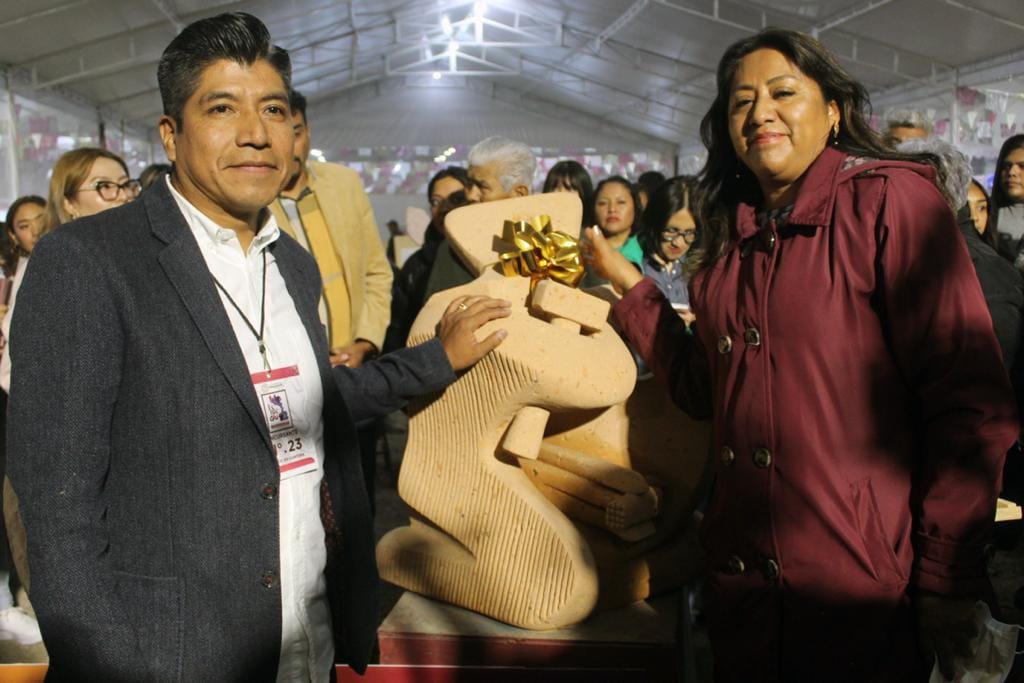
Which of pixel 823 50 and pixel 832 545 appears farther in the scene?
pixel 823 50

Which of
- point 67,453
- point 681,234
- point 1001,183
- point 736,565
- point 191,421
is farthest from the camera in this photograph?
point 1001,183

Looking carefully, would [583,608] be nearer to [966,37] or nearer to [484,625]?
[484,625]

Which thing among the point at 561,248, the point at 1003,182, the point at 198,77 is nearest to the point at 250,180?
the point at 198,77

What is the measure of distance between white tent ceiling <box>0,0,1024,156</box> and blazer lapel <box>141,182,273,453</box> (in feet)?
24.6

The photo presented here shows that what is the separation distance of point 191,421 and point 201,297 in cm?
19

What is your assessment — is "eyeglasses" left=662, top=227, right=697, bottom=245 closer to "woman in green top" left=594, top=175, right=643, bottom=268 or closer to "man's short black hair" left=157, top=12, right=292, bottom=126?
"woman in green top" left=594, top=175, right=643, bottom=268

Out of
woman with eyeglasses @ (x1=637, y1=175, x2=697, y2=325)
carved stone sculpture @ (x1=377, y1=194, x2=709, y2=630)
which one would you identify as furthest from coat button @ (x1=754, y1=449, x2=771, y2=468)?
woman with eyeglasses @ (x1=637, y1=175, x2=697, y2=325)

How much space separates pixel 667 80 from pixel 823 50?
490 inches

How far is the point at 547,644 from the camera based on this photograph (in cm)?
199

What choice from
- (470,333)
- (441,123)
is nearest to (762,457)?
(470,333)

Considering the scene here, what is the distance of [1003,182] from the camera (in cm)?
378

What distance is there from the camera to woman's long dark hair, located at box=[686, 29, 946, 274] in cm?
149

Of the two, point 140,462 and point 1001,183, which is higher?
point 140,462

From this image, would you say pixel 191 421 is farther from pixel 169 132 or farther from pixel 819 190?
pixel 819 190
